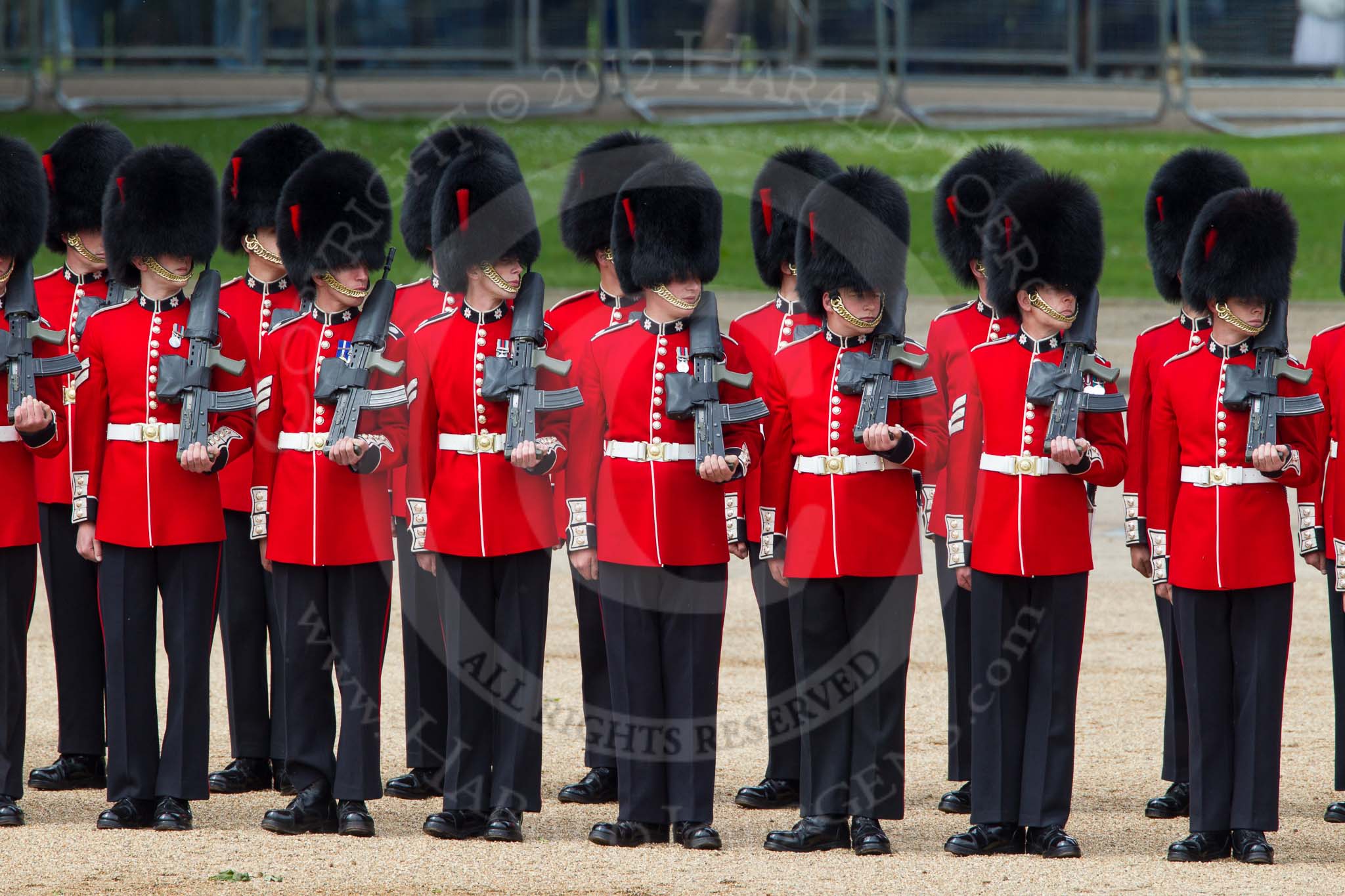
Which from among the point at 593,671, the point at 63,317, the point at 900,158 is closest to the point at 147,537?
the point at 63,317

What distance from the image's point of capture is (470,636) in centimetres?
487

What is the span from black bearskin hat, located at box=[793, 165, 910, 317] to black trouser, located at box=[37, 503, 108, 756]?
2.07 m

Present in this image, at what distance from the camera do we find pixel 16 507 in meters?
4.98

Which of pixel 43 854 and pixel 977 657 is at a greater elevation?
pixel 977 657

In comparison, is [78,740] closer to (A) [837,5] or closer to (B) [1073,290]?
A: (B) [1073,290]

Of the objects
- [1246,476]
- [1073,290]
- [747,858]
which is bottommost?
[747,858]

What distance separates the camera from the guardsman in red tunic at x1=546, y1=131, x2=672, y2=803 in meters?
5.40

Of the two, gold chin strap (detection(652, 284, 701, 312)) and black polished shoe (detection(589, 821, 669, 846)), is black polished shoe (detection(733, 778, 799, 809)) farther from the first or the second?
gold chin strap (detection(652, 284, 701, 312))

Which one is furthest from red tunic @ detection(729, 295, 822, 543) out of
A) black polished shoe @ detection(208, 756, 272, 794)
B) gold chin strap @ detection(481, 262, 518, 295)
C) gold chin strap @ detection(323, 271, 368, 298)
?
black polished shoe @ detection(208, 756, 272, 794)

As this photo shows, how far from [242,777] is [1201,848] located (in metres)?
2.49

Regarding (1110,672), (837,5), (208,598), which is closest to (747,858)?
(208,598)

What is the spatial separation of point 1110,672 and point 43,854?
3.65 m

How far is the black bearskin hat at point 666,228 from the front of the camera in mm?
4934

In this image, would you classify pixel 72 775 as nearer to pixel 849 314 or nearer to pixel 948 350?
pixel 849 314
